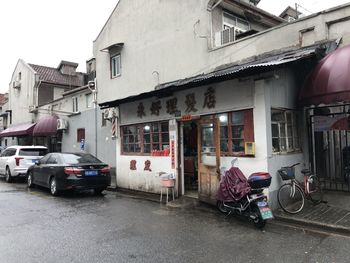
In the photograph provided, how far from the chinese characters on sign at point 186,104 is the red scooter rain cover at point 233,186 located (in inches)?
80.9

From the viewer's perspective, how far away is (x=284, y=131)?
8555 mm

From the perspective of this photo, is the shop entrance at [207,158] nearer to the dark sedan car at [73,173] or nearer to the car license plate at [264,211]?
Answer: the car license plate at [264,211]

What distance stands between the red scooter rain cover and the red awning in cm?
265

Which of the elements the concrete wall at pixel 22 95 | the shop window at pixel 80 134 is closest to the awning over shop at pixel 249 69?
the shop window at pixel 80 134

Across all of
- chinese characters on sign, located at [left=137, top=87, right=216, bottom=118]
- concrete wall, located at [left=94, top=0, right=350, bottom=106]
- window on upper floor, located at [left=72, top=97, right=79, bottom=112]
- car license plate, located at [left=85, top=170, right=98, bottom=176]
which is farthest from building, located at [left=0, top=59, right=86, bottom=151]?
chinese characters on sign, located at [left=137, top=87, right=216, bottom=118]

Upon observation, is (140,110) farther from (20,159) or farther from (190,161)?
(20,159)

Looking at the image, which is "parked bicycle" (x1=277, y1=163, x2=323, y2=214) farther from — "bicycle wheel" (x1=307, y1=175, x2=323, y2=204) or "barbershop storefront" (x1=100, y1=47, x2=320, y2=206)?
"barbershop storefront" (x1=100, y1=47, x2=320, y2=206)

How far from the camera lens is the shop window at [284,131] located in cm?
812

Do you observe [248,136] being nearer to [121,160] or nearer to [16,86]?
[121,160]

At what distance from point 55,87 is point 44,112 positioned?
2.95 metres

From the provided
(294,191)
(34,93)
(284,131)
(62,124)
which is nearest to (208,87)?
(284,131)

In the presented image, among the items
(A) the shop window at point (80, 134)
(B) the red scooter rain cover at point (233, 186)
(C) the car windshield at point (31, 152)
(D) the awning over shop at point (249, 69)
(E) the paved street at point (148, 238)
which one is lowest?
(E) the paved street at point (148, 238)

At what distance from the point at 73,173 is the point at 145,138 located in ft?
8.63

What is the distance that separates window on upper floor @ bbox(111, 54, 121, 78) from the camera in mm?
15859
